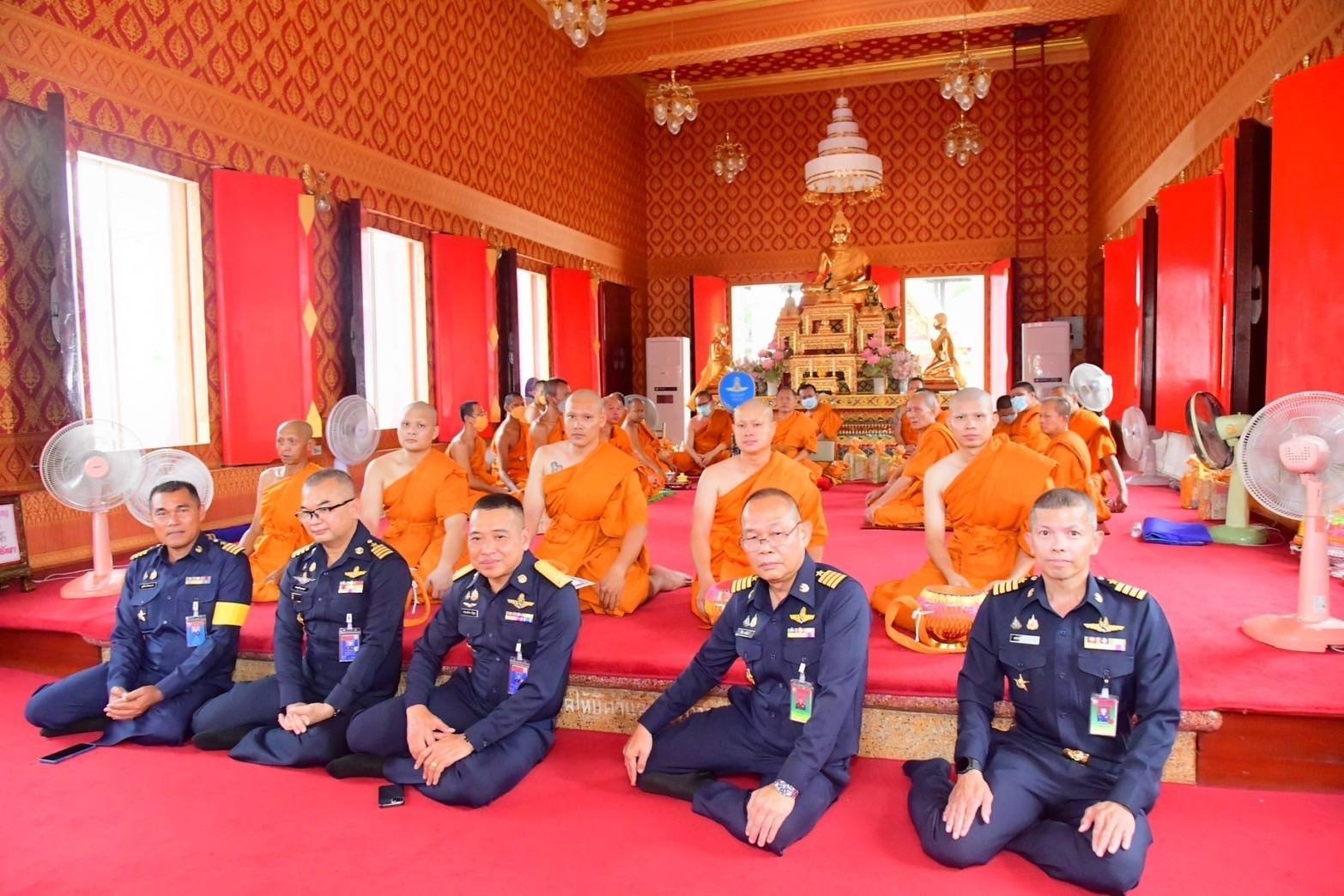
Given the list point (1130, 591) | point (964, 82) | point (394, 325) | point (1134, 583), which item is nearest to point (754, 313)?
point (964, 82)

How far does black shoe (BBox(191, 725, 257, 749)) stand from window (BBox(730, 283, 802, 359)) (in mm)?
13243

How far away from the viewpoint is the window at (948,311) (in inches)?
603

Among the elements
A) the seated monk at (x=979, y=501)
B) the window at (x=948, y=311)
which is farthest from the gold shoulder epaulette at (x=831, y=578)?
the window at (x=948, y=311)

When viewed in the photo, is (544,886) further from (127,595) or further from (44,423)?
(44,423)

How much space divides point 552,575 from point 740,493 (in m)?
1.28

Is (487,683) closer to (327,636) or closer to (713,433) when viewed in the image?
(327,636)

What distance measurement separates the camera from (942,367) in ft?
39.4

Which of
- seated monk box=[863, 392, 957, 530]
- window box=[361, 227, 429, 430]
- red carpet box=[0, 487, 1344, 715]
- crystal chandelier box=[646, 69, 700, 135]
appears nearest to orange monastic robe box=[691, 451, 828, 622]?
red carpet box=[0, 487, 1344, 715]

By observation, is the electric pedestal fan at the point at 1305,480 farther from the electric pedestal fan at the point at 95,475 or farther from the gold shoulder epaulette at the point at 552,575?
the electric pedestal fan at the point at 95,475

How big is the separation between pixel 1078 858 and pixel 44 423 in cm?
606

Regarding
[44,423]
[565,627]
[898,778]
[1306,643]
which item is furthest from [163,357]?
[1306,643]

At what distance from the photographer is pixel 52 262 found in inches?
227

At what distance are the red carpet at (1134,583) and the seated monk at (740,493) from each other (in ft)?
0.96

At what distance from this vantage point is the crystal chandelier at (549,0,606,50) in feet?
22.5
